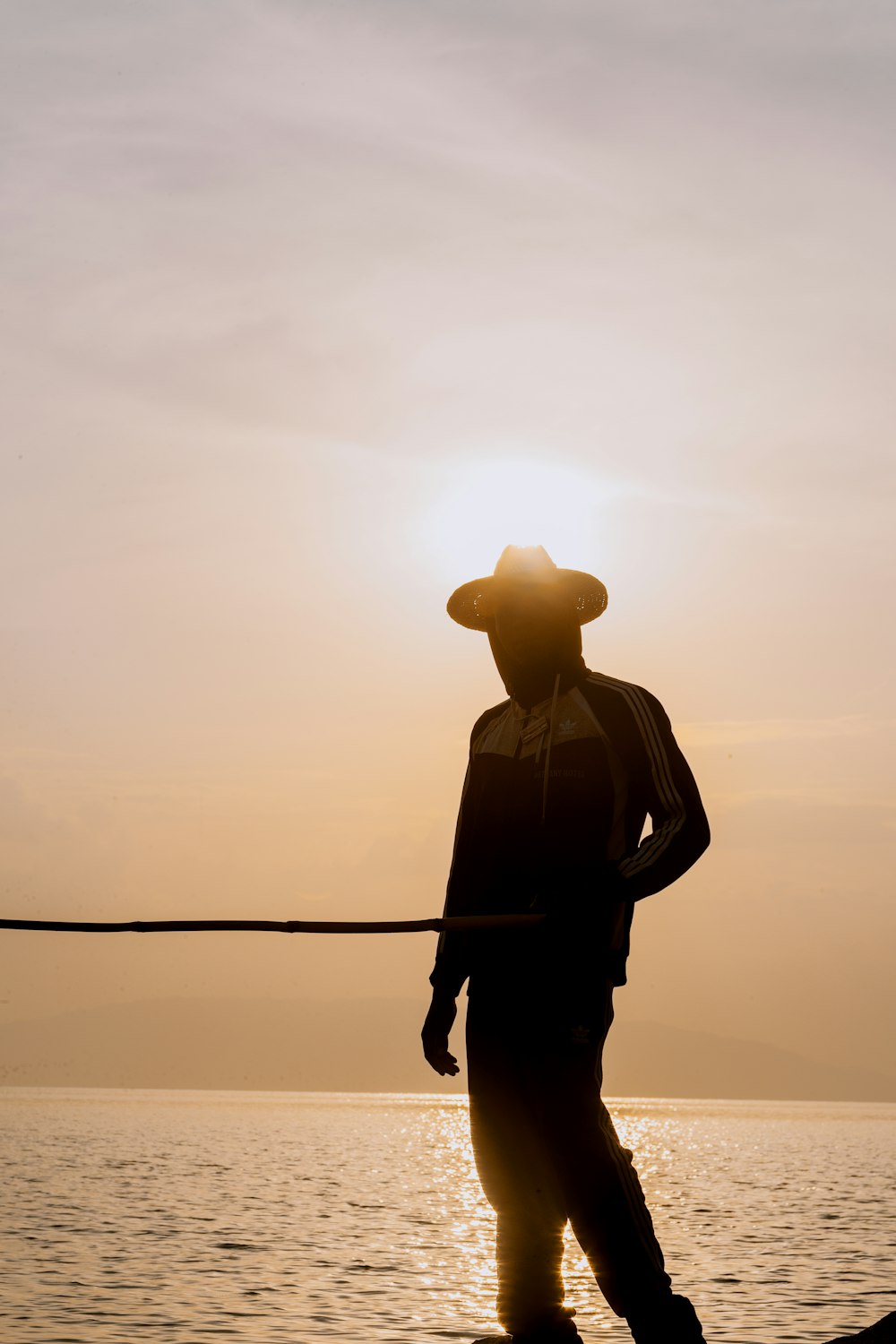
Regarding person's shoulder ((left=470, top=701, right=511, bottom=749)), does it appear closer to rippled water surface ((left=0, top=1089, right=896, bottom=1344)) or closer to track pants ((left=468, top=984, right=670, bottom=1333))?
track pants ((left=468, top=984, right=670, bottom=1333))

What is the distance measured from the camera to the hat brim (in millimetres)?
6531

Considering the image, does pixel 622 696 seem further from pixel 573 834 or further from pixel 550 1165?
pixel 550 1165

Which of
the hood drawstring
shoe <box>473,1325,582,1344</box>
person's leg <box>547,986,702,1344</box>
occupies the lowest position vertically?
shoe <box>473,1325,582,1344</box>

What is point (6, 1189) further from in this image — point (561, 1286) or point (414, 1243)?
point (561, 1286)

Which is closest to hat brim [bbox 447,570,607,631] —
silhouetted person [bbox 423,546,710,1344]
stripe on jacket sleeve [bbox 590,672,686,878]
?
silhouetted person [bbox 423,546,710,1344]

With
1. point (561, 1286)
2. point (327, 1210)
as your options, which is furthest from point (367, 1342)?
point (327, 1210)

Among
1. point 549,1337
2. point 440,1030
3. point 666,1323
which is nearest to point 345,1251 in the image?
point 440,1030

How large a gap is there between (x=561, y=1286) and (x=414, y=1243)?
31.2m

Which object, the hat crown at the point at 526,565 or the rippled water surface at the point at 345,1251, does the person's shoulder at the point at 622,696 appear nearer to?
the hat crown at the point at 526,565

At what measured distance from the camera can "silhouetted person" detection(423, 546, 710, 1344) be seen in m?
5.76

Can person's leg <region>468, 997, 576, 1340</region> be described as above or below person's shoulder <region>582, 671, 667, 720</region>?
below

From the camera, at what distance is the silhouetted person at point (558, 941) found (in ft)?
18.9

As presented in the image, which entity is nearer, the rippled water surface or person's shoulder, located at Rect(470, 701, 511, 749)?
person's shoulder, located at Rect(470, 701, 511, 749)

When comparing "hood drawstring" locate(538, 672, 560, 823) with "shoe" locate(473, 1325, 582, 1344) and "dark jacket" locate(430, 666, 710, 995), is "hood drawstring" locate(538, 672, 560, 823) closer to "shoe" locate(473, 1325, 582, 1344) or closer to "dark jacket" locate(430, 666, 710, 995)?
"dark jacket" locate(430, 666, 710, 995)
